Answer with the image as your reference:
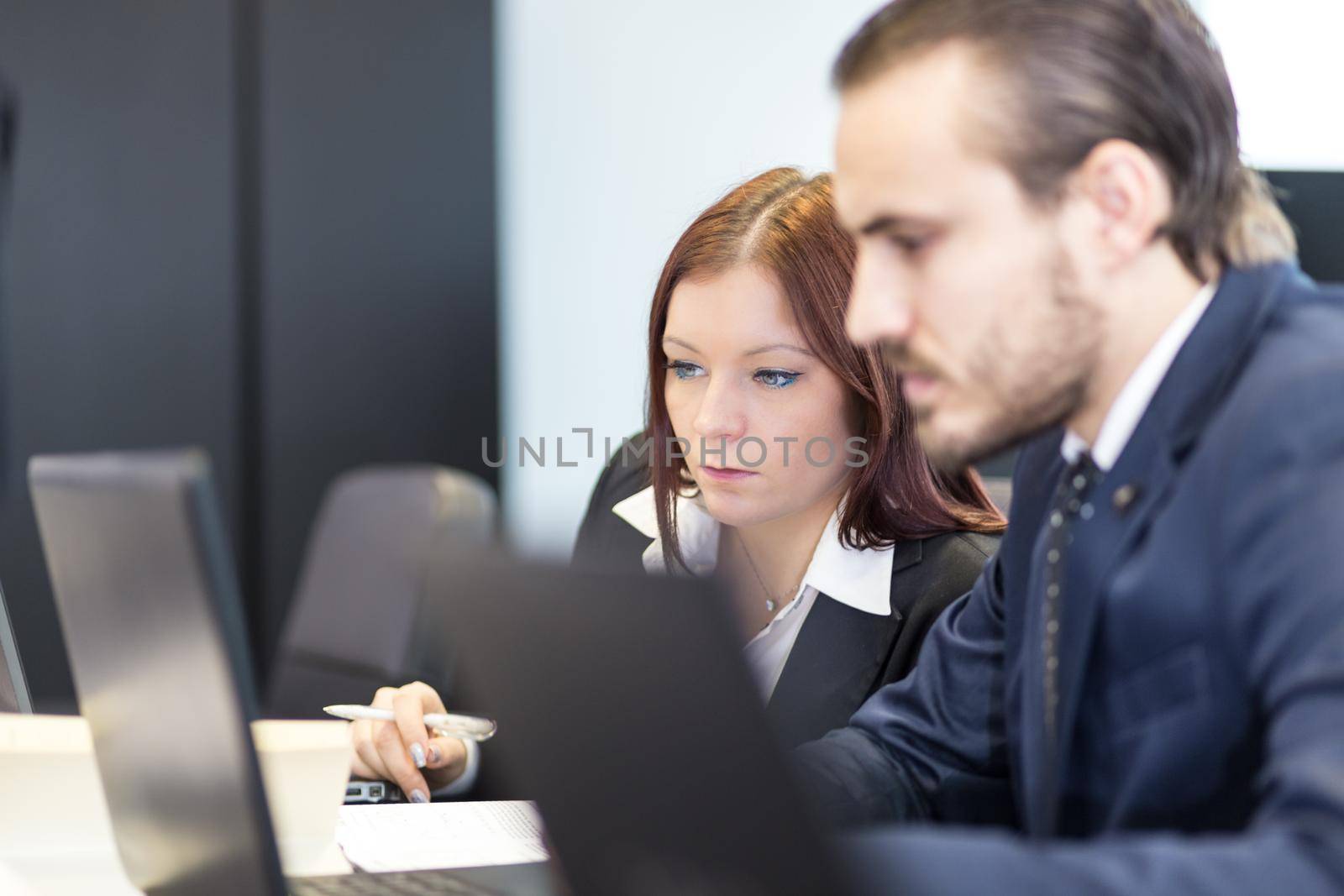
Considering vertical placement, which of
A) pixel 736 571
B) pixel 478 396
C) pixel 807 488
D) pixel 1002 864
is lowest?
pixel 478 396

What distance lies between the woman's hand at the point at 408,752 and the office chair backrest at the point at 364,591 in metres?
0.63

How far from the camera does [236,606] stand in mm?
775

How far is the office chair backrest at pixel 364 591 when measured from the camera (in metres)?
2.33

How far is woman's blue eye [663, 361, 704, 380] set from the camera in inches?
66.7

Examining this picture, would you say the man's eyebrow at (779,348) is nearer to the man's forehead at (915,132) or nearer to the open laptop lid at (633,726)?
the man's forehead at (915,132)

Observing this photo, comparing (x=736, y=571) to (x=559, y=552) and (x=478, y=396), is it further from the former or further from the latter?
(x=478, y=396)

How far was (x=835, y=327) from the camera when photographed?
1615 mm

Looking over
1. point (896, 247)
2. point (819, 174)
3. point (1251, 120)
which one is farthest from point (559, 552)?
point (1251, 120)

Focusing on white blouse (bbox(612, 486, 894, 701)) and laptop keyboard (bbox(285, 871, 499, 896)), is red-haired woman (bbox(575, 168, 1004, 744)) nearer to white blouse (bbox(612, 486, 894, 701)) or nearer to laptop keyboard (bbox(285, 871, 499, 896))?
white blouse (bbox(612, 486, 894, 701))

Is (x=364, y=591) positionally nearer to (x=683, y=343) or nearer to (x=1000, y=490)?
(x=683, y=343)

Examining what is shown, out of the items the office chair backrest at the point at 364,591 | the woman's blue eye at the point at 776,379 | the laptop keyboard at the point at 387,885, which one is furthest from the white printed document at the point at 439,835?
the office chair backrest at the point at 364,591

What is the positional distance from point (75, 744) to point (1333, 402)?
1014mm

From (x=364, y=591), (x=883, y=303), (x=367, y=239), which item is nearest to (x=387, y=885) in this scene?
(x=883, y=303)

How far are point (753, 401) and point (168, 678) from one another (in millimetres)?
893
